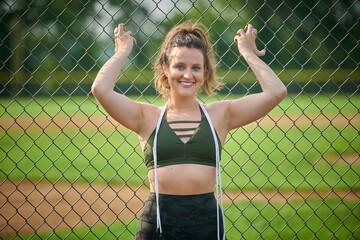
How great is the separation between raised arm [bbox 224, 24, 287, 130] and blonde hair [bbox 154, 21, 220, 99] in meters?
0.23

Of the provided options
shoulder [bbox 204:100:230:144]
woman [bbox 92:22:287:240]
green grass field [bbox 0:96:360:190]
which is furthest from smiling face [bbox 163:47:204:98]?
green grass field [bbox 0:96:360:190]

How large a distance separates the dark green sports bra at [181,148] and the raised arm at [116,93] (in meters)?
0.16

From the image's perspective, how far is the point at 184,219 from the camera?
1.82 m

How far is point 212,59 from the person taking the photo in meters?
2.23

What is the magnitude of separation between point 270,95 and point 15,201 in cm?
433

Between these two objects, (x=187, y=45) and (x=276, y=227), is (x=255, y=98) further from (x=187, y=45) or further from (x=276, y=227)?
(x=276, y=227)

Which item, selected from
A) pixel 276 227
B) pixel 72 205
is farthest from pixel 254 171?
pixel 72 205

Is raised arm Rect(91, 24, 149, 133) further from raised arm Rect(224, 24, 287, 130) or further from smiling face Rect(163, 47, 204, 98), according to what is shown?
raised arm Rect(224, 24, 287, 130)

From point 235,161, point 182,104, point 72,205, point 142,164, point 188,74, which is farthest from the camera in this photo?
point 142,164

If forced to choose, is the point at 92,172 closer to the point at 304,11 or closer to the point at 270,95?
the point at 270,95

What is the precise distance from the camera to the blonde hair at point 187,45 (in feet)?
6.55

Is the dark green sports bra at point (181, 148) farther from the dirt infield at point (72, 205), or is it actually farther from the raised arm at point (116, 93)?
the dirt infield at point (72, 205)

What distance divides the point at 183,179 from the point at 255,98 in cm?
62

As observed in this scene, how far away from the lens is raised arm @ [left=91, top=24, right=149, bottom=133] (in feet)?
5.92
